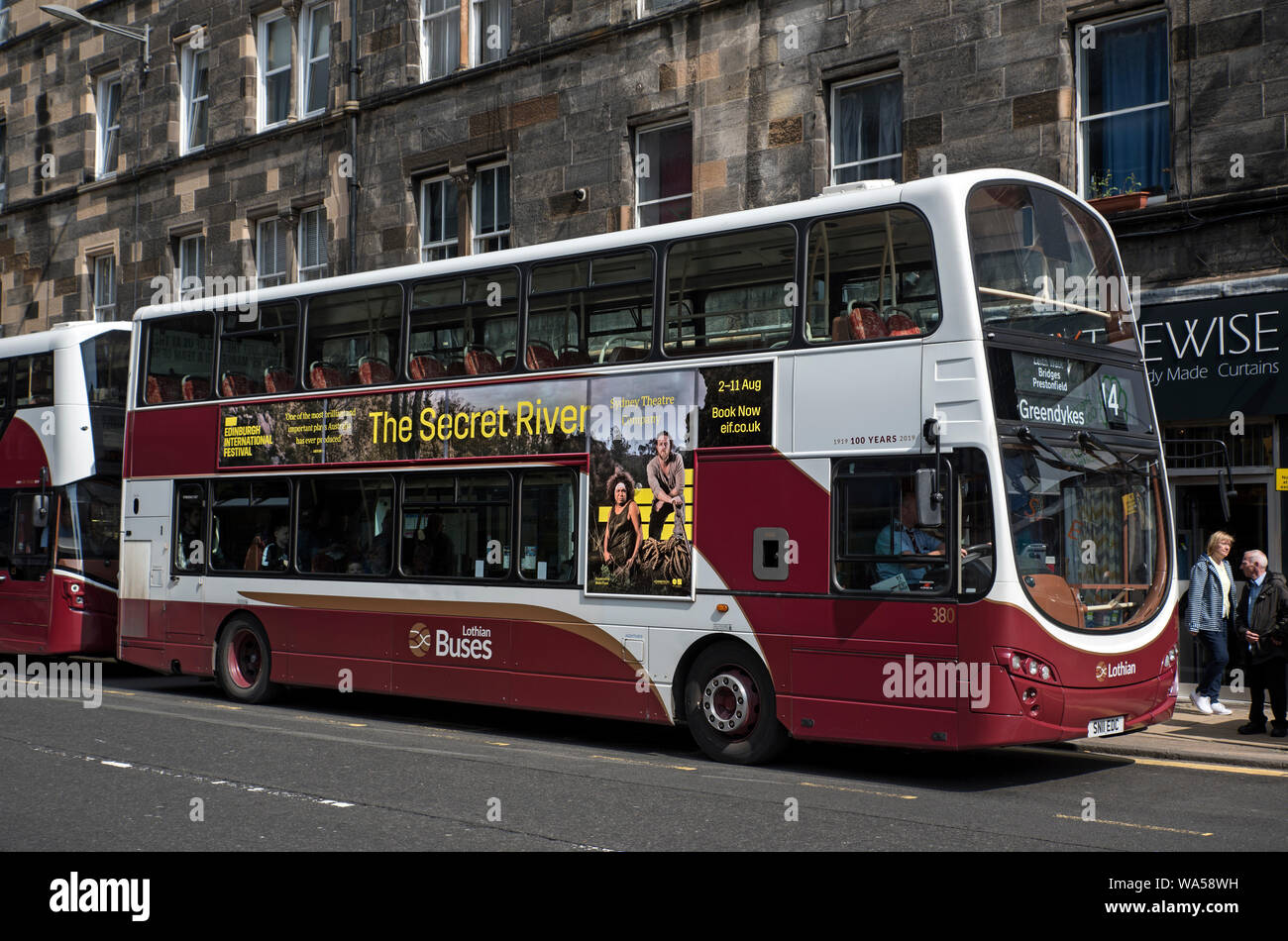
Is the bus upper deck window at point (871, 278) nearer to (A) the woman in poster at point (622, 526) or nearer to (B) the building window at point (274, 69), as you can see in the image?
(A) the woman in poster at point (622, 526)

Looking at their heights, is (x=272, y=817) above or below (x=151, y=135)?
below

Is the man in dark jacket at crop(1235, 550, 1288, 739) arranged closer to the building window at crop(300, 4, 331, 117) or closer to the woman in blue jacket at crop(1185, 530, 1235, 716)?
the woman in blue jacket at crop(1185, 530, 1235, 716)

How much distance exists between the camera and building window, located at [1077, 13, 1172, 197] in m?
15.1

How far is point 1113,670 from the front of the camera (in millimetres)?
9984

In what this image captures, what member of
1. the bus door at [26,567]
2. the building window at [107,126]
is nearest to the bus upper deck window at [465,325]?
the bus door at [26,567]

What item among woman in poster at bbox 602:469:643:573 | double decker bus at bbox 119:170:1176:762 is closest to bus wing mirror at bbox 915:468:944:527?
double decker bus at bbox 119:170:1176:762

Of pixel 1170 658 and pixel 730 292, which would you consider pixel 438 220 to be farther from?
pixel 1170 658

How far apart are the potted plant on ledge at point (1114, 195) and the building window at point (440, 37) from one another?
1081 cm

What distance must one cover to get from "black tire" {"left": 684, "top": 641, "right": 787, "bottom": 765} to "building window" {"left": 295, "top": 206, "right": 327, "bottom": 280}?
1500 cm
